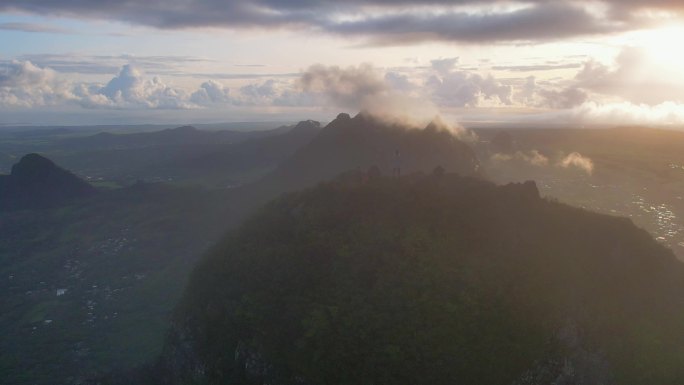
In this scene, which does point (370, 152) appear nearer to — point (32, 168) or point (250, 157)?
point (250, 157)

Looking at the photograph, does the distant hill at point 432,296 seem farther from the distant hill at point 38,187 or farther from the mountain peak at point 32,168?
the mountain peak at point 32,168

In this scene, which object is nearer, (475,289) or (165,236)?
(475,289)

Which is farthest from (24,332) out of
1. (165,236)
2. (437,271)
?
(437,271)

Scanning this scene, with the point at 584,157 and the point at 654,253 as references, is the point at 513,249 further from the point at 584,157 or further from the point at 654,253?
the point at 584,157

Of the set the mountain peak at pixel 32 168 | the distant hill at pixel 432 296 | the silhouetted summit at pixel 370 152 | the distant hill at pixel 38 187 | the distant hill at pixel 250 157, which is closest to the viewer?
the distant hill at pixel 432 296

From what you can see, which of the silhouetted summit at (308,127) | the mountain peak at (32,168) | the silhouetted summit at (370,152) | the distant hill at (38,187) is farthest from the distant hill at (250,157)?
the silhouetted summit at (370,152)

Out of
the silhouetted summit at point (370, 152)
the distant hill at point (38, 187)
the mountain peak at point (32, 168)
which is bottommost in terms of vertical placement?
the distant hill at point (38, 187)
